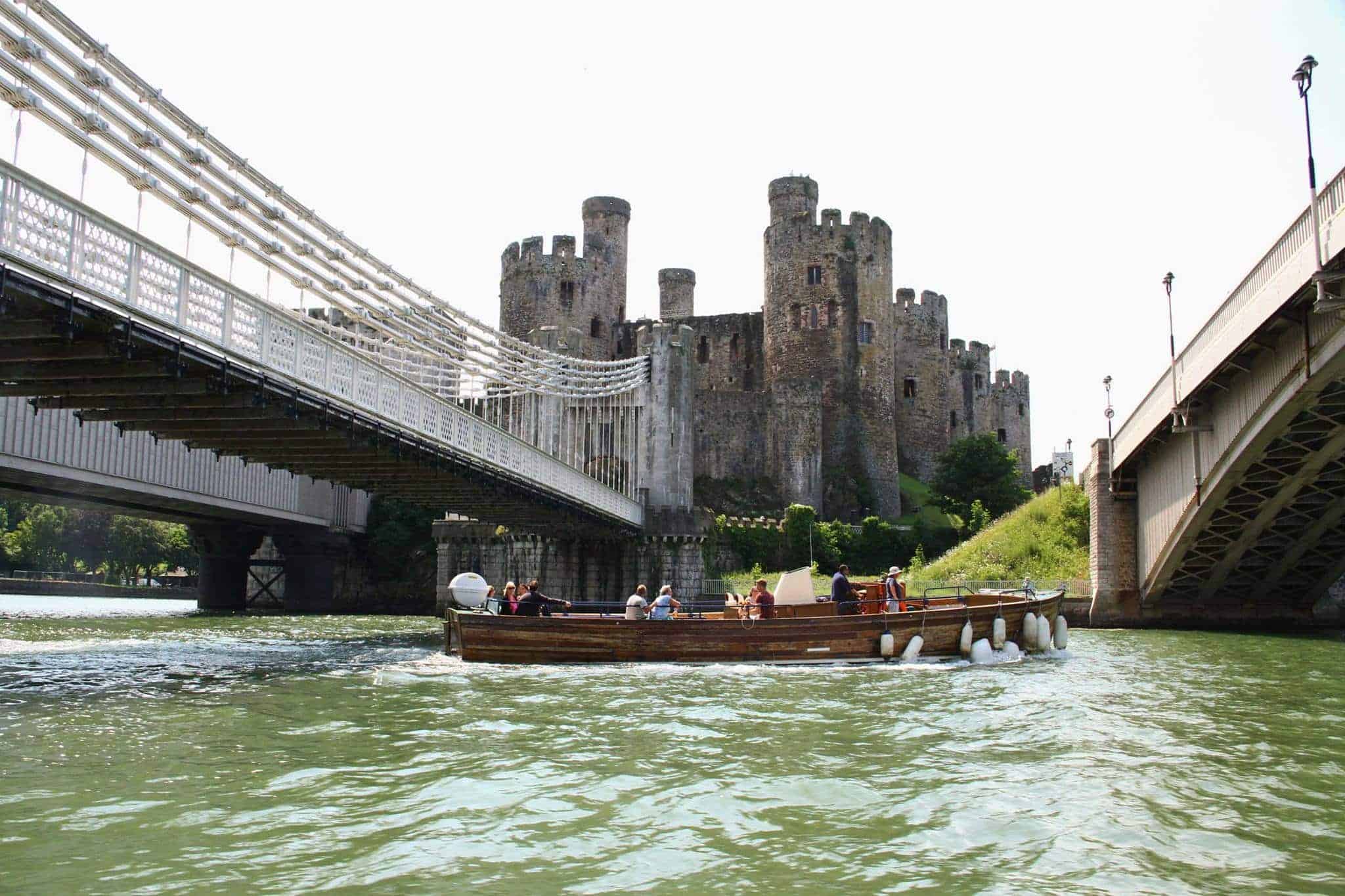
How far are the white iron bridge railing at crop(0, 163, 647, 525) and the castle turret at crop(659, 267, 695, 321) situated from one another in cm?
3892

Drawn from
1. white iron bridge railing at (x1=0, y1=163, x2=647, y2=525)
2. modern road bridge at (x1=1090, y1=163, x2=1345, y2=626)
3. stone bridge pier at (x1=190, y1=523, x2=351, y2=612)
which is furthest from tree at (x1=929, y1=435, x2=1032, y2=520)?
stone bridge pier at (x1=190, y1=523, x2=351, y2=612)

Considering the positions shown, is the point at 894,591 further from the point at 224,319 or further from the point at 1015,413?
the point at 1015,413

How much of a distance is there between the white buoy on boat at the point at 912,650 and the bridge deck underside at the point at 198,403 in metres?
9.17

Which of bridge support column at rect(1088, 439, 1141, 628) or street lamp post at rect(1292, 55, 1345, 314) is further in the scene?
bridge support column at rect(1088, 439, 1141, 628)

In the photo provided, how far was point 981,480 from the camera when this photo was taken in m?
46.2

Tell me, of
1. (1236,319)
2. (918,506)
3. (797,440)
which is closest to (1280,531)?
(1236,319)

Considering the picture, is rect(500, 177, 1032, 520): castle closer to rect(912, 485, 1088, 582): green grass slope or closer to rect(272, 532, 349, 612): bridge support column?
rect(272, 532, 349, 612): bridge support column

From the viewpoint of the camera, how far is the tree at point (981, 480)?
45781 millimetres

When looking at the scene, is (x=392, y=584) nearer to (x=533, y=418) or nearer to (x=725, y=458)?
(x=725, y=458)

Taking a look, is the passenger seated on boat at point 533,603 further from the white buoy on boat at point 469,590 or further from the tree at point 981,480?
the tree at point 981,480

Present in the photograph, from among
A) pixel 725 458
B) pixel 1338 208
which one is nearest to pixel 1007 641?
pixel 1338 208

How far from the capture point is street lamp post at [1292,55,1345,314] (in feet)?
53.8

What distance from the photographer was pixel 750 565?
3950 cm

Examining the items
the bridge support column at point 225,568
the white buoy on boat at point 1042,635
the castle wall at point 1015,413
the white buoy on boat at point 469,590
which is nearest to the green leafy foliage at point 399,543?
the bridge support column at point 225,568
